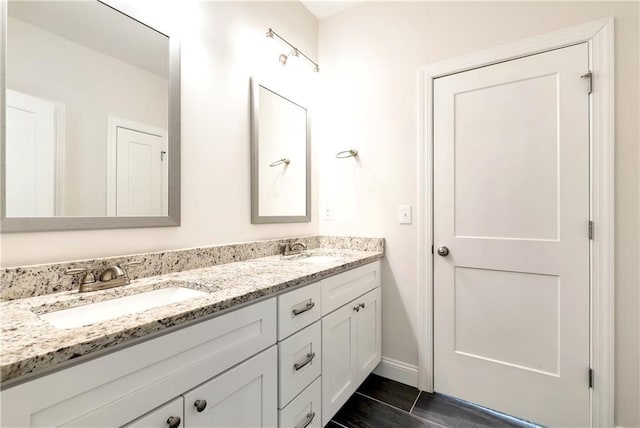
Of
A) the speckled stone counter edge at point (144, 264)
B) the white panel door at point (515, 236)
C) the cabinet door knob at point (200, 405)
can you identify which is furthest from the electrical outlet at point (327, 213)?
the cabinet door knob at point (200, 405)

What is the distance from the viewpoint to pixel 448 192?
5.90 ft

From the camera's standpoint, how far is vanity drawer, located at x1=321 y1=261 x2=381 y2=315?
1412 millimetres

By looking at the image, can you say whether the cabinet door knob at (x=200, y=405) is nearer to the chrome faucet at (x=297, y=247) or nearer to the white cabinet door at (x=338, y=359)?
the white cabinet door at (x=338, y=359)

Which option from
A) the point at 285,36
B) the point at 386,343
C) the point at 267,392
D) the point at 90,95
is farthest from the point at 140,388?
the point at 285,36

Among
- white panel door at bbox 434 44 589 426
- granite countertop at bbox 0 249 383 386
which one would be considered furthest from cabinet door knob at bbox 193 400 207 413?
white panel door at bbox 434 44 589 426

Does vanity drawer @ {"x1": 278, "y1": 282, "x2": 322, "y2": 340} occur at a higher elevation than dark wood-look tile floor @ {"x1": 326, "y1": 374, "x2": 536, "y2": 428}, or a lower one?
higher

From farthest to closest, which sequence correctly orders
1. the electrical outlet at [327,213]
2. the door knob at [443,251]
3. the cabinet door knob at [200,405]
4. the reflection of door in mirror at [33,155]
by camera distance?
the electrical outlet at [327,213], the door knob at [443,251], the reflection of door in mirror at [33,155], the cabinet door knob at [200,405]

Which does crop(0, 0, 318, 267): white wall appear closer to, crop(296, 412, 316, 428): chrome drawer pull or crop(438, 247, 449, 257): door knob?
crop(296, 412, 316, 428): chrome drawer pull

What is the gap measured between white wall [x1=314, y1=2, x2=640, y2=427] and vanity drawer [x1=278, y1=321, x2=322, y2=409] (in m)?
0.85

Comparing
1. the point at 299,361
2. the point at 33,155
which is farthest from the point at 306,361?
the point at 33,155

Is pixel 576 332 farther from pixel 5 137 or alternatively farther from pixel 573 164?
pixel 5 137

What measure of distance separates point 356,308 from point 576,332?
3.68 feet

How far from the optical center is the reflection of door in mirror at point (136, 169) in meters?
1.15

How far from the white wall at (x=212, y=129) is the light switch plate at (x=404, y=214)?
0.86 meters
